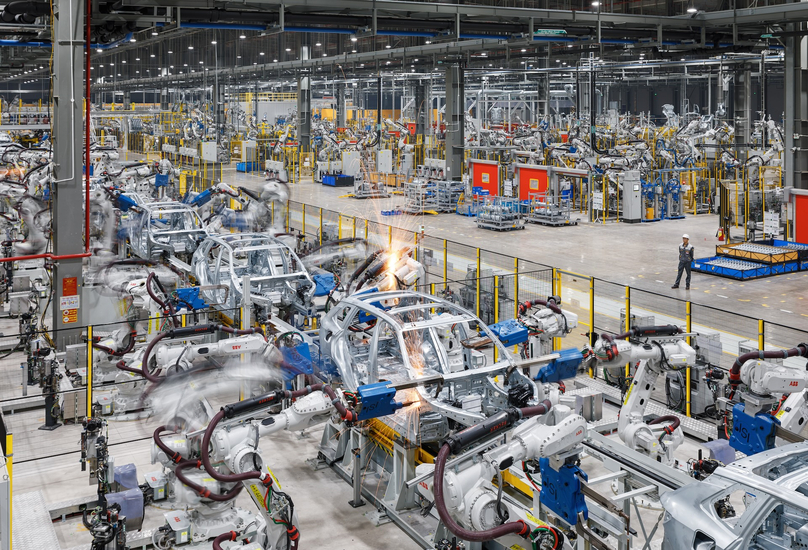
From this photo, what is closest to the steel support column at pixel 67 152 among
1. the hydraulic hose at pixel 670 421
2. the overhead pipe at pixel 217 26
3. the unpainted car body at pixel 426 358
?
the overhead pipe at pixel 217 26

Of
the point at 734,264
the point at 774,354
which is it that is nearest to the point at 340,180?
the point at 734,264

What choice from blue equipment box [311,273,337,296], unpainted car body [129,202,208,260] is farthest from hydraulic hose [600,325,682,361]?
unpainted car body [129,202,208,260]

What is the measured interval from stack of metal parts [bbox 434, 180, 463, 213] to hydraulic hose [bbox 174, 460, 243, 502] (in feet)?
80.2

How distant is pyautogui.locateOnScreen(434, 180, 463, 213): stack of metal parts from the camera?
99.7 feet

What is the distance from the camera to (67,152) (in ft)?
40.3

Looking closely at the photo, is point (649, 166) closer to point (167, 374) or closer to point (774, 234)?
point (774, 234)

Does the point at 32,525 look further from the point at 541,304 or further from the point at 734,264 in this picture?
Result: the point at 734,264

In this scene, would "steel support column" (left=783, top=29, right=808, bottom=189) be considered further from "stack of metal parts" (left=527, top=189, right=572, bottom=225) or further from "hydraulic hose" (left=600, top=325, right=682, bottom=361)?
"hydraulic hose" (left=600, top=325, right=682, bottom=361)

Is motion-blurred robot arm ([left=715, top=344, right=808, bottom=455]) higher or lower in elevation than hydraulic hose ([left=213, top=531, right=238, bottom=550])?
higher

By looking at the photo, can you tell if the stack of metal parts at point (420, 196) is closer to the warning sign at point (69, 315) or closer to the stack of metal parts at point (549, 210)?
the stack of metal parts at point (549, 210)

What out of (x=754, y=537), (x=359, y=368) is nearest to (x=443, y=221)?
(x=359, y=368)

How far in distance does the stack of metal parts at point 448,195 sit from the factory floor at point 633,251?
0.75 m

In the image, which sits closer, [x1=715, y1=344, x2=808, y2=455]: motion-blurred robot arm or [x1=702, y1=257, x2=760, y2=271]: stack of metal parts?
[x1=715, y1=344, x2=808, y2=455]: motion-blurred robot arm

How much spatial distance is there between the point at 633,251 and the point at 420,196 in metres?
10.0
